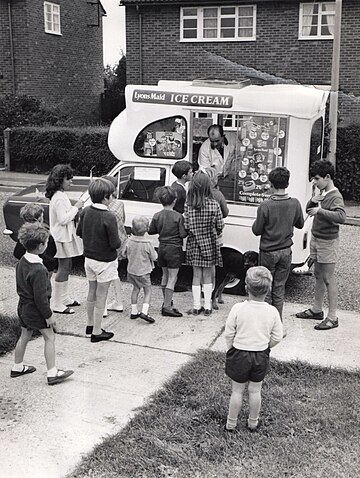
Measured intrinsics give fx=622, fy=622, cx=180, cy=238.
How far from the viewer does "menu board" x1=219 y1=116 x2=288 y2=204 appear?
712cm

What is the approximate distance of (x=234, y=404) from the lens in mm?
4363

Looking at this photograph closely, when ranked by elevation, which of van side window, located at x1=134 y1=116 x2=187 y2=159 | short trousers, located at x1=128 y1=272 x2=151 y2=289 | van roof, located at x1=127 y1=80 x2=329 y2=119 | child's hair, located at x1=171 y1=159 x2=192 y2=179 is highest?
van roof, located at x1=127 y1=80 x2=329 y2=119

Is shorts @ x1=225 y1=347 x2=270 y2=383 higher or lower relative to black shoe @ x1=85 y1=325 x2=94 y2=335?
higher

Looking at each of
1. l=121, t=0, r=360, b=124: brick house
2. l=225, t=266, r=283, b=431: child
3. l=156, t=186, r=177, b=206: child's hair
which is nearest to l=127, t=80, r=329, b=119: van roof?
l=156, t=186, r=177, b=206: child's hair

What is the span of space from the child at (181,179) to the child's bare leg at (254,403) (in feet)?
10.5

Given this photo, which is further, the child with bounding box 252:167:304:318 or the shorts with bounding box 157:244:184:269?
the shorts with bounding box 157:244:184:269

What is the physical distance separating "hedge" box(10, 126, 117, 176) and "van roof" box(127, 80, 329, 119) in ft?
31.5

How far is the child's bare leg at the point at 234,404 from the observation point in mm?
4355

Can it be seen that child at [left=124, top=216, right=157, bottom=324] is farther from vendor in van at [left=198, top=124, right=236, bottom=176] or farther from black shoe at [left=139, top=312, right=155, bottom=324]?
vendor in van at [left=198, top=124, right=236, bottom=176]

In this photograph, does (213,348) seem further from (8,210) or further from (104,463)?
(8,210)

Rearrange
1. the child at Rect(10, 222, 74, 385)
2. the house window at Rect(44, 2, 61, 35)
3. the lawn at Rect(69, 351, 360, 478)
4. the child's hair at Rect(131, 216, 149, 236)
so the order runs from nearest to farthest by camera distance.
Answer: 1. the lawn at Rect(69, 351, 360, 478)
2. the child at Rect(10, 222, 74, 385)
3. the child's hair at Rect(131, 216, 149, 236)
4. the house window at Rect(44, 2, 61, 35)

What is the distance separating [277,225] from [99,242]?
1732 mm

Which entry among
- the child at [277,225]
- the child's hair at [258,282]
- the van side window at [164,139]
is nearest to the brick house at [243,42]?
the van side window at [164,139]

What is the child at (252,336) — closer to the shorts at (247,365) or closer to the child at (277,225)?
the shorts at (247,365)
